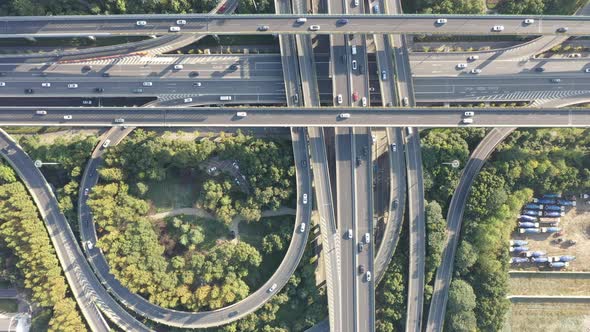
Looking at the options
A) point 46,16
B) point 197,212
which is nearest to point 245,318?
point 197,212

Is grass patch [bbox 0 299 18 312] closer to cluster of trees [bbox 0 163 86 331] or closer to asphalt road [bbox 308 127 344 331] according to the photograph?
cluster of trees [bbox 0 163 86 331]

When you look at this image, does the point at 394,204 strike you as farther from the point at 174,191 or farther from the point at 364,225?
the point at 174,191

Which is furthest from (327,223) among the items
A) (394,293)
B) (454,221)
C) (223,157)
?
(454,221)

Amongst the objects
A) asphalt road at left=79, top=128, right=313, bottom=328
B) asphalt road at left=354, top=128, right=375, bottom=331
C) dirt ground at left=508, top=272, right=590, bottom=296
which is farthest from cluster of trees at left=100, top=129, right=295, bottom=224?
dirt ground at left=508, top=272, right=590, bottom=296

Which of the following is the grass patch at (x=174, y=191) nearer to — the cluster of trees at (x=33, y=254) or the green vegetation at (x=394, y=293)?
the cluster of trees at (x=33, y=254)

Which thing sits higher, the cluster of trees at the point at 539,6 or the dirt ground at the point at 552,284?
the cluster of trees at the point at 539,6

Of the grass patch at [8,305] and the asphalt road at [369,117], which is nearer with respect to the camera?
the asphalt road at [369,117]

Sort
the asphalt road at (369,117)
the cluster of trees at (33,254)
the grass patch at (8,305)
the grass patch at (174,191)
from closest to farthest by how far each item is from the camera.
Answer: the asphalt road at (369,117) < the cluster of trees at (33,254) < the grass patch at (174,191) < the grass patch at (8,305)

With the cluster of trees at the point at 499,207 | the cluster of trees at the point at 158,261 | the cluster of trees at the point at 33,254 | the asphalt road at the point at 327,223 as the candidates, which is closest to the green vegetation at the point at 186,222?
the cluster of trees at the point at 158,261
